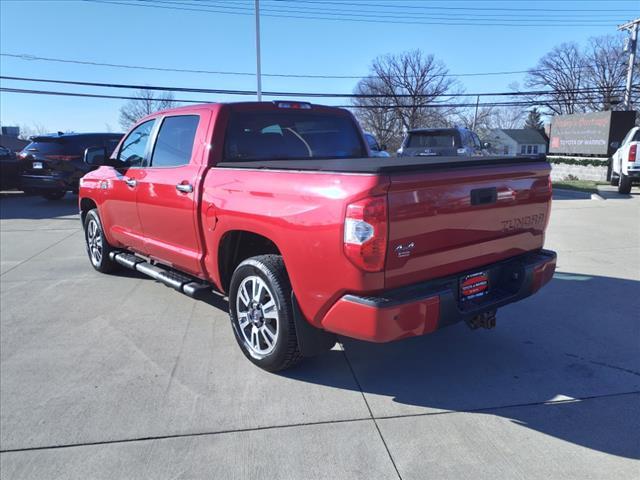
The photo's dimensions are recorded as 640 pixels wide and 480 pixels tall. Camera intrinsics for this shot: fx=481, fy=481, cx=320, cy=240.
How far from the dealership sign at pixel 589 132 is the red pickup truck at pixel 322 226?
20696 mm

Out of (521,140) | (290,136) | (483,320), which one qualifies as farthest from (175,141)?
(521,140)

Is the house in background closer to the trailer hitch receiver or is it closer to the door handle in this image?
the trailer hitch receiver

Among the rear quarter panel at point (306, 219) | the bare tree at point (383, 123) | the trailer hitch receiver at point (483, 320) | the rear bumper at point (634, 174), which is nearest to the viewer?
the rear quarter panel at point (306, 219)

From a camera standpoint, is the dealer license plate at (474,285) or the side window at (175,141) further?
the side window at (175,141)

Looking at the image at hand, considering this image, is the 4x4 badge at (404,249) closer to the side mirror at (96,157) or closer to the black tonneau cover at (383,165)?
the black tonneau cover at (383,165)

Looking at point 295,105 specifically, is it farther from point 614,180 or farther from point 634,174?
point 614,180

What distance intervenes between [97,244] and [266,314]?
12.6 ft

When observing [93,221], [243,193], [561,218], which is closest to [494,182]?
[243,193]

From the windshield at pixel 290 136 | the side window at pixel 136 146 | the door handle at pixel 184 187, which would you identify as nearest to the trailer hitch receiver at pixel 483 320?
the windshield at pixel 290 136

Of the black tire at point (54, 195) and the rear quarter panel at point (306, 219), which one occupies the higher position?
the rear quarter panel at point (306, 219)

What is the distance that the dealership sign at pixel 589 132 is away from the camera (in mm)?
22203

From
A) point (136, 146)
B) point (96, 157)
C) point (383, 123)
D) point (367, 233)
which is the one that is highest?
point (383, 123)

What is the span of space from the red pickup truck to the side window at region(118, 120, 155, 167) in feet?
0.29

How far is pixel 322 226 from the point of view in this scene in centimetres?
275
